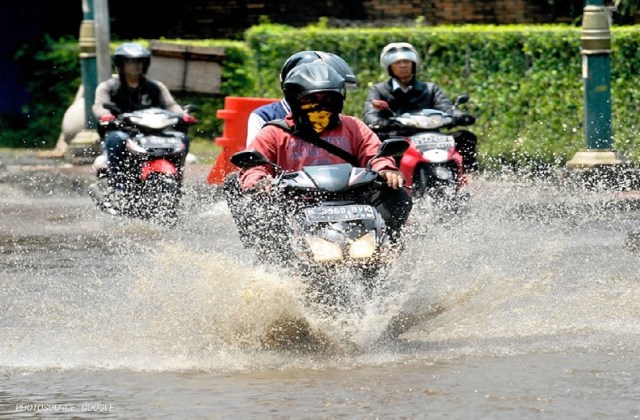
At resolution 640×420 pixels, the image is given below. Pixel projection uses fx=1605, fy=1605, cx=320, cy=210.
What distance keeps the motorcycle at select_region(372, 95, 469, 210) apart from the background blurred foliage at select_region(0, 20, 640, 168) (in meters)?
4.23

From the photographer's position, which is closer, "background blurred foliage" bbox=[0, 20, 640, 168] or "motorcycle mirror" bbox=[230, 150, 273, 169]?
"motorcycle mirror" bbox=[230, 150, 273, 169]

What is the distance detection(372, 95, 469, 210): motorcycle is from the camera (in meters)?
13.2

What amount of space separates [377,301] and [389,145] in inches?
35.4

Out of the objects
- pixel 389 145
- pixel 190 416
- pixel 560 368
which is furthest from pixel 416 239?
pixel 190 416

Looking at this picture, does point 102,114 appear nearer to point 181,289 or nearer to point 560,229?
point 560,229

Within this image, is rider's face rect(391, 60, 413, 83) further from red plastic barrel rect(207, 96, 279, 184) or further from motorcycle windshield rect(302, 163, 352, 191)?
motorcycle windshield rect(302, 163, 352, 191)

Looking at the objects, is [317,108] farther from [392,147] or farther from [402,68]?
[402,68]

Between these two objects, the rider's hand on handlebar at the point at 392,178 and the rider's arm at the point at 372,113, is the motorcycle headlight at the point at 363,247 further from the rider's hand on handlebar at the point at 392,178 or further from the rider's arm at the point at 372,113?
the rider's arm at the point at 372,113

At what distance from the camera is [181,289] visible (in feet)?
29.8

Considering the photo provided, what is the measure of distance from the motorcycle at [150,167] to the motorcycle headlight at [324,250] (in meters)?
6.15

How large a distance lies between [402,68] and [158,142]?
2.26 m

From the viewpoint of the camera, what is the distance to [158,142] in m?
14.2

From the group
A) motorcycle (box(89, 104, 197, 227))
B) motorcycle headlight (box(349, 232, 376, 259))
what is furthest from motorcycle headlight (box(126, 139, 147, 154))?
motorcycle headlight (box(349, 232, 376, 259))

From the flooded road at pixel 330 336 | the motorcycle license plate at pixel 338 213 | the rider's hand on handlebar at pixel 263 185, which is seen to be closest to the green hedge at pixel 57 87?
the flooded road at pixel 330 336
